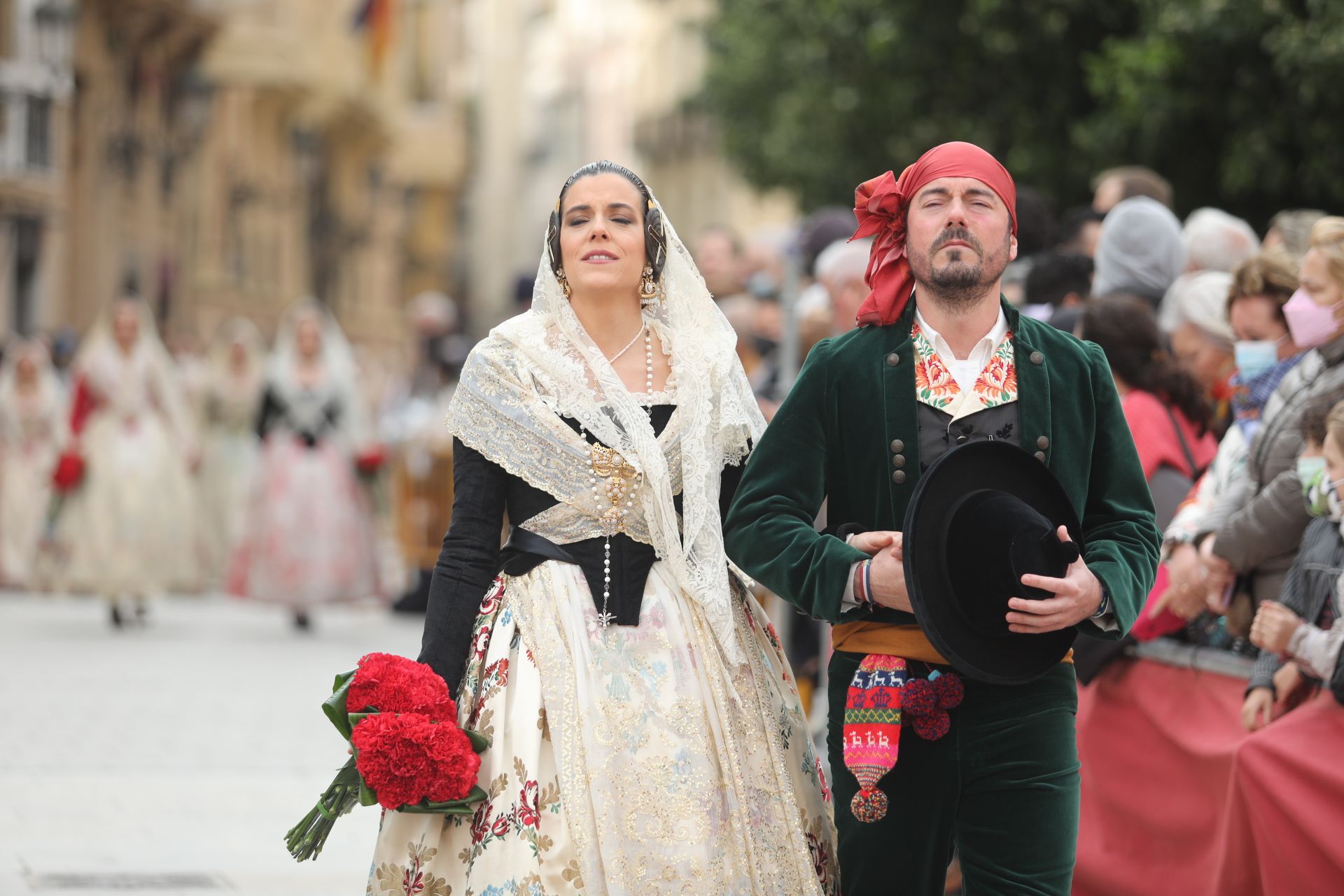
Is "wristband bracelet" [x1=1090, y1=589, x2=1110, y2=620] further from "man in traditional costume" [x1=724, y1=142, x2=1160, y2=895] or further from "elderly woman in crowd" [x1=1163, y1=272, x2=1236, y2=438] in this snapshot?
"elderly woman in crowd" [x1=1163, y1=272, x2=1236, y2=438]

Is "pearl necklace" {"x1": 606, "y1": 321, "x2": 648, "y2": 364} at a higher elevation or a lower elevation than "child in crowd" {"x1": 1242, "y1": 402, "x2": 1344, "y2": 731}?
higher

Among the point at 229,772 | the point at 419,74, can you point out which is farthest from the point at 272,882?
the point at 419,74

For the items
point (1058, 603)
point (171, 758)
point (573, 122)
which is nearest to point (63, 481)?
point (171, 758)

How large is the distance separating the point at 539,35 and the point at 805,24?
5854 centimetres

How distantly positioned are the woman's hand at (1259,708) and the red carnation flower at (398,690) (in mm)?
2174

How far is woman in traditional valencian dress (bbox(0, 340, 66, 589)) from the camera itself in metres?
17.9

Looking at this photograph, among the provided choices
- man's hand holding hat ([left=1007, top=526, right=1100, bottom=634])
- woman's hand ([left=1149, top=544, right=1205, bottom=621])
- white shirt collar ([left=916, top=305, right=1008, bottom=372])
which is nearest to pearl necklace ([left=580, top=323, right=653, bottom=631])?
white shirt collar ([left=916, top=305, right=1008, bottom=372])

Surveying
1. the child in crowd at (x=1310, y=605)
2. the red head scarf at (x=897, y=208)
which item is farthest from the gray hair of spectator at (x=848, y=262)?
the red head scarf at (x=897, y=208)

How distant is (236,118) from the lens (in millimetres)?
36406

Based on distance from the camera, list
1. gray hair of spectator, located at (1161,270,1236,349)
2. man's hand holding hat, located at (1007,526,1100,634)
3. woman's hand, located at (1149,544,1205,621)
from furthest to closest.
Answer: gray hair of spectator, located at (1161,270,1236,349), woman's hand, located at (1149,544,1205,621), man's hand holding hat, located at (1007,526,1100,634)

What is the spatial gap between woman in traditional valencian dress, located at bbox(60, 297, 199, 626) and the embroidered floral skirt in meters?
10.3

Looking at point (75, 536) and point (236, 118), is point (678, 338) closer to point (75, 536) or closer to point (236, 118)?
point (75, 536)

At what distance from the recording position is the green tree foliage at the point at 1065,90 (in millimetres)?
12461

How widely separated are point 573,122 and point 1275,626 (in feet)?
214
